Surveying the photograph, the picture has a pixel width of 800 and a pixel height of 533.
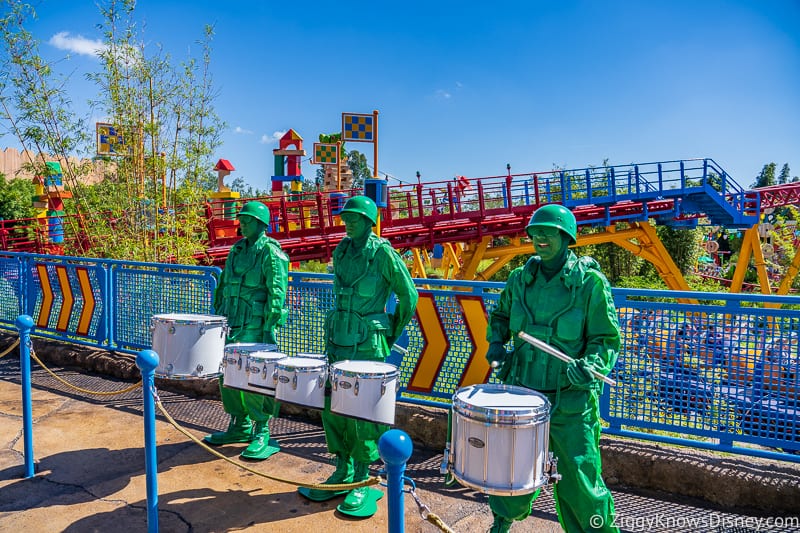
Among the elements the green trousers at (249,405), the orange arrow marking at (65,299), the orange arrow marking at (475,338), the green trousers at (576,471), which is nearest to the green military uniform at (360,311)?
the green trousers at (249,405)

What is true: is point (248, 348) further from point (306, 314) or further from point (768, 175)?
point (768, 175)

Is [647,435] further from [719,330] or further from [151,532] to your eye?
[151,532]

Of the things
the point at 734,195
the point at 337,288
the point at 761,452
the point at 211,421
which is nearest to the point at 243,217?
the point at 337,288

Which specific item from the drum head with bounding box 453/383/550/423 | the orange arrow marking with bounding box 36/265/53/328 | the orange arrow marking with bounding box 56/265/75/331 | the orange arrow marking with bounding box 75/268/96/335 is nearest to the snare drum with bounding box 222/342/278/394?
the drum head with bounding box 453/383/550/423

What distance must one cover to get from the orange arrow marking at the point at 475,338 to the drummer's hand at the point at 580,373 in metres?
2.42

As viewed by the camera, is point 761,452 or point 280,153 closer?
point 761,452

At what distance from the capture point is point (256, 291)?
509 centimetres

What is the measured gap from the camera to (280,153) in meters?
21.2

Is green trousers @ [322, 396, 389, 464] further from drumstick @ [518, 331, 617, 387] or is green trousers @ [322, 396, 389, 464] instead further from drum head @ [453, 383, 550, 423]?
drumstick @ [518, 331, 617, 387]

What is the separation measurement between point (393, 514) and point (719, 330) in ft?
10.8

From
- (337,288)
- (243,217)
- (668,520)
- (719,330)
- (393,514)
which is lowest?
(668,520)

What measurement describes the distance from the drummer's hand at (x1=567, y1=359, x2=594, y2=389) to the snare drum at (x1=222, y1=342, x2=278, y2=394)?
2289mm

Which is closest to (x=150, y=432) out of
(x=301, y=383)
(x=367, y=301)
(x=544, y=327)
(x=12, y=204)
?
(x=301, y=383)

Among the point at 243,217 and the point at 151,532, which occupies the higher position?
the point at 243,217
